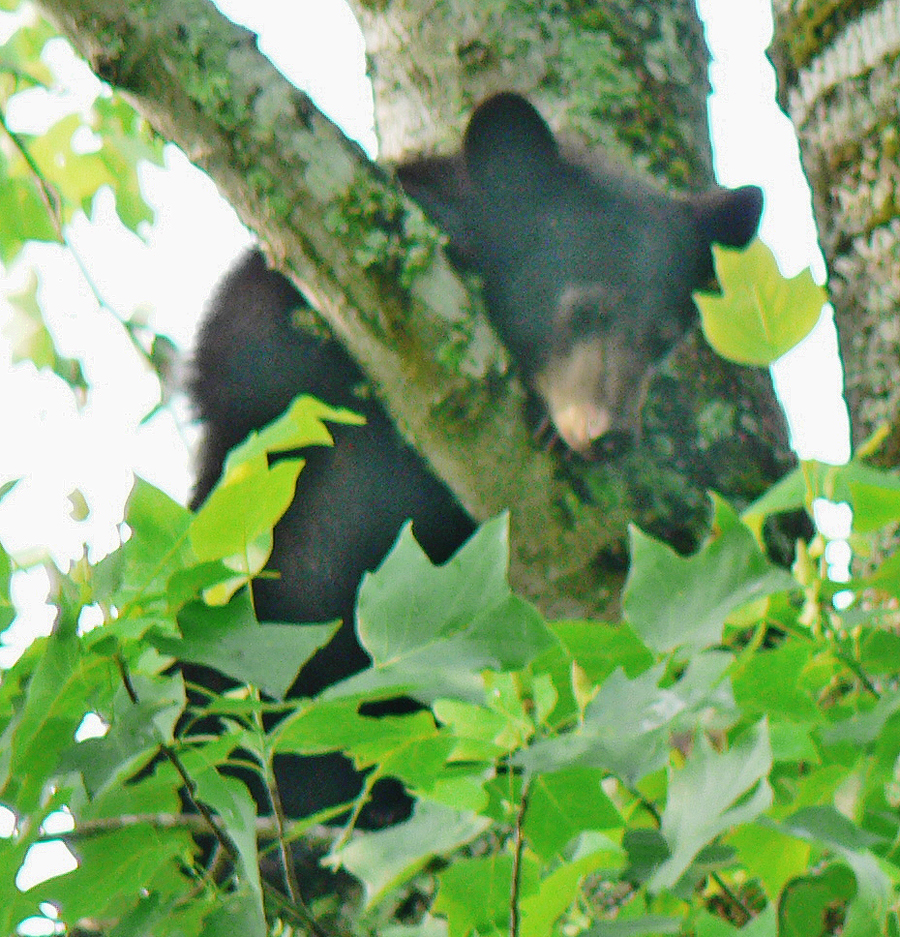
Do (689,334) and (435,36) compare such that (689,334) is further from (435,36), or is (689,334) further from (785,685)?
(785,685)

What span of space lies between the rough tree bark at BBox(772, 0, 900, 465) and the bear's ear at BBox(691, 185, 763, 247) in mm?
720

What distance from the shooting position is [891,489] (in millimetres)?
938

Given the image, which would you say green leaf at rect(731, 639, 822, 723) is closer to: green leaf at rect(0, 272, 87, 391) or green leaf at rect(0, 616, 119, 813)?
green leaf at rect(0, 616, 119, 813)

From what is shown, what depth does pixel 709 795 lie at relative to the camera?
71 cm

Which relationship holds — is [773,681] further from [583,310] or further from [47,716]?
[583,310]

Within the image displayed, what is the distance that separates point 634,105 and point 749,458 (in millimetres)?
828

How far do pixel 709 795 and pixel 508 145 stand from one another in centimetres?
215

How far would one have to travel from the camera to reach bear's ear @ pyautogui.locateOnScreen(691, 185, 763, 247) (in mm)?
2693

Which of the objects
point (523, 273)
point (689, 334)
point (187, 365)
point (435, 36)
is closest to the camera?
point (689, 334)

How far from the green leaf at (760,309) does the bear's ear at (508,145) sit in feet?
5.24

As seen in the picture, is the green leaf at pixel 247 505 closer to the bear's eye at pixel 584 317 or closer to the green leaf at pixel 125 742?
the green leaf at pixel 125 742

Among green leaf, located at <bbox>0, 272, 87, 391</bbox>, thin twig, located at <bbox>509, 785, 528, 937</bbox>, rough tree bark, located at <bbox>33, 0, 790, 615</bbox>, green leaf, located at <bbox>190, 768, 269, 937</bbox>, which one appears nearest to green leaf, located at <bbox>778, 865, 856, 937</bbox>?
thin twig, located at <bbox>509, 785, 528, 937</bbox>

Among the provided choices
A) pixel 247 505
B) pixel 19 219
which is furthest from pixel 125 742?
pixel 19 219

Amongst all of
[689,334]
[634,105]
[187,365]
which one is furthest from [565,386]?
[187,365]
